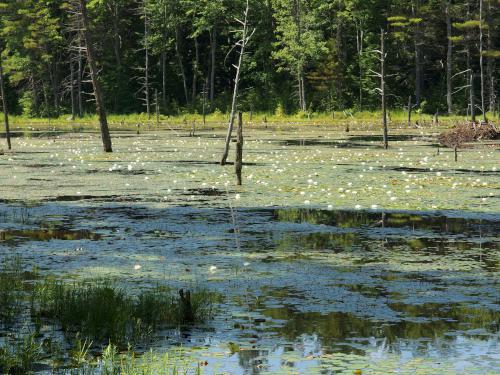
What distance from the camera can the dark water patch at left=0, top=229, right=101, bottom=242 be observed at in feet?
54.7

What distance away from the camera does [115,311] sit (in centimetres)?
996

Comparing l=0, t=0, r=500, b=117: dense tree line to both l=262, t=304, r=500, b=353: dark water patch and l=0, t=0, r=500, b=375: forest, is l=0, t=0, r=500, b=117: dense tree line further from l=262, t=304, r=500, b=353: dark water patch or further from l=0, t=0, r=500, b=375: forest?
l=262, t=304, r=500, b=353: dark water patch

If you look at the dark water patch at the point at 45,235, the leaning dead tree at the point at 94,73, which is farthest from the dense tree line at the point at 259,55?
the dark water patch at the point at 45,235

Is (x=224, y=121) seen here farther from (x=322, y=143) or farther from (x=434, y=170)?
(x=434, y=170)

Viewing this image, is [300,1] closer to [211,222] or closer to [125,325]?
[211,222]

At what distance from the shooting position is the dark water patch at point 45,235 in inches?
657

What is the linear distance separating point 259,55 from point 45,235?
7672 centimetres

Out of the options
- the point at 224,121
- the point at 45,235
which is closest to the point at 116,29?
the point at 224,121

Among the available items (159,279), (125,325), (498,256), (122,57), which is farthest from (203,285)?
(122,57)

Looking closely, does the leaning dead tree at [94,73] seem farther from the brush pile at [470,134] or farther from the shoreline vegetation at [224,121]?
the shoreline vegetation at [224,121]

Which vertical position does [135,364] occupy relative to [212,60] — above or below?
below

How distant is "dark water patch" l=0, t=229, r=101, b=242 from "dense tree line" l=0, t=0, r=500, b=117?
62545mm

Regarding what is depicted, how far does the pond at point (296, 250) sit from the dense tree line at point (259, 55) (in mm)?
52222

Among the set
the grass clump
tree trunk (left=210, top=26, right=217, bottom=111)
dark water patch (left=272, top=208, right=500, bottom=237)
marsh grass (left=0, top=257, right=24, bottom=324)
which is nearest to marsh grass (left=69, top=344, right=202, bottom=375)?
the grass clump
